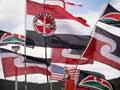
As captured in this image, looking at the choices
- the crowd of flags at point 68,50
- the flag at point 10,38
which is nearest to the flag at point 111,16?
the crowd of flags at point 68,50

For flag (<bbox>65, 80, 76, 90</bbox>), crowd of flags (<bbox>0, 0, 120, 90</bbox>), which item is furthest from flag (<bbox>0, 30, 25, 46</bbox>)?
flag (<bbox>65, 80, 76, 90</bbox>)

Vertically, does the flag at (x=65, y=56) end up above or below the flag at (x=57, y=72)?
above

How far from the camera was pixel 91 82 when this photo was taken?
24.5 meters

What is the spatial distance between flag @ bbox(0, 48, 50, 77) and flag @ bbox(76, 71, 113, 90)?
8.73m

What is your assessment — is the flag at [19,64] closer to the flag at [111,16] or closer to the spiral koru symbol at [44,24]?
the spiral koru symbol at [44,24]

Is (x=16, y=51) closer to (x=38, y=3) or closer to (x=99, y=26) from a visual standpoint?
(x=38, y=3)

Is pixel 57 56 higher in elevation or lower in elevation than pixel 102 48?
lower

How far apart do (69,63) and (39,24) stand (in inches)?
133

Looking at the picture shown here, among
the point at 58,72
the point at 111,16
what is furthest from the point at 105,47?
the point at 58,72

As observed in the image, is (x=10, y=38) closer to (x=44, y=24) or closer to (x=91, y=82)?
(x=44, y=24)

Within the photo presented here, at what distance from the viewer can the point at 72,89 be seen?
25766mm

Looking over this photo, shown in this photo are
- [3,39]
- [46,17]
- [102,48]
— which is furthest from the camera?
[3,39]

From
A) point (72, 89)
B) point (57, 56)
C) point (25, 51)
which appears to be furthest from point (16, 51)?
point (72, 89)

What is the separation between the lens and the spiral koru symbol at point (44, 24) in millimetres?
33875
